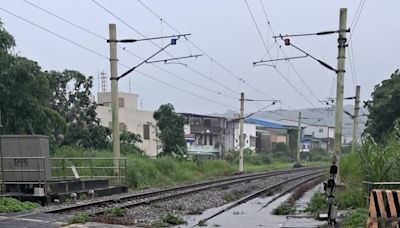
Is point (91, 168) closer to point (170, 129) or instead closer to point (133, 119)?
point (170, 129)

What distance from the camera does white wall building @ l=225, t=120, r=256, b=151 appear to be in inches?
3519

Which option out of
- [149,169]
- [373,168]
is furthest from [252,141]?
[373,168]

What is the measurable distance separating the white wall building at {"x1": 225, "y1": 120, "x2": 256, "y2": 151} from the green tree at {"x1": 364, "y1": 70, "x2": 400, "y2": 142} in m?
43.2

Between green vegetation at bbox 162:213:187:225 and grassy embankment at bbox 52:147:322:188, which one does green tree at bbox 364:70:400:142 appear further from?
green vegetation at bbox 162:213:187:225

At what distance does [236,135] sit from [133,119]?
30672 millimetres

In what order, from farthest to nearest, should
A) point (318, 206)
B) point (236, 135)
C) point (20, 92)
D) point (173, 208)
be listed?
point (236, 135) < point (20, 92) < point (173, 208) < point (318, 206)

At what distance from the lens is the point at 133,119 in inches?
2662

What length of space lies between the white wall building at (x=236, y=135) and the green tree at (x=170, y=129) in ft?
111

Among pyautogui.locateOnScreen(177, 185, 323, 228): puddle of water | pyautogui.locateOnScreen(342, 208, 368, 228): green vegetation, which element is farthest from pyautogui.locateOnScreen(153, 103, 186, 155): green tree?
pyautogui.locateOnScreen(342, 208, 368, 228): green vegetation

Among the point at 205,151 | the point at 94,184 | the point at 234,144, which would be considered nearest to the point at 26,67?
the point at 94,184

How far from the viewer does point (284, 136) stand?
353 feet

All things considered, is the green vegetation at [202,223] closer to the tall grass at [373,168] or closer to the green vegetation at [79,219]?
the green vegetation at [79,219]

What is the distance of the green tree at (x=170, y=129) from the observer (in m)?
50.4

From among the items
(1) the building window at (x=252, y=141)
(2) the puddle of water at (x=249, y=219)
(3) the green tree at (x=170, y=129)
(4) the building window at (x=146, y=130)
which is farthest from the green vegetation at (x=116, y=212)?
(1) the building window at (x=252, y=141)
